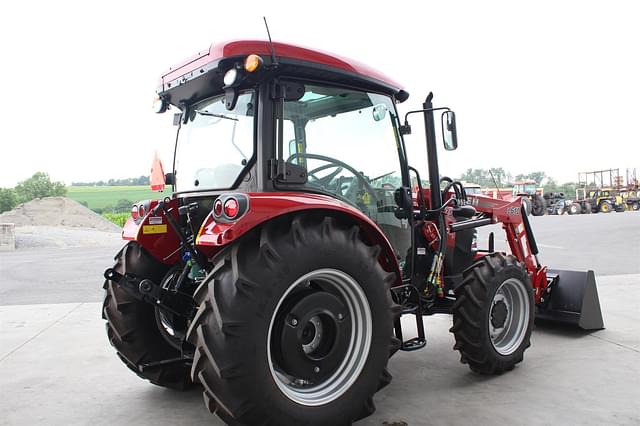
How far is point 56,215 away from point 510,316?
32.0 metres

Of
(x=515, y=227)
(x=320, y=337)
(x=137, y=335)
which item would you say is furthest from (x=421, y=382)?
(x=137, y=335)

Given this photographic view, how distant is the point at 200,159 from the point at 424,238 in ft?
6.24

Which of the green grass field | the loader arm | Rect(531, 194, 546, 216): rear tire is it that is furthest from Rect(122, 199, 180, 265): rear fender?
Rect(531, 194, 546, 216): rear tire

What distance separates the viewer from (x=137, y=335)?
392 cm

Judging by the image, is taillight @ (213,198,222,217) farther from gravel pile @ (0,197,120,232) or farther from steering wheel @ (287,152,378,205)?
gravel pile @ (0,197,120,232)

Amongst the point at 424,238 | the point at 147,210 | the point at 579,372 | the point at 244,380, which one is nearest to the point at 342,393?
the point at 244,380

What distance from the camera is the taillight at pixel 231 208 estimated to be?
2838 millimetres

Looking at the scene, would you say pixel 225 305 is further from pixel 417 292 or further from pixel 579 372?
pixel 579 372

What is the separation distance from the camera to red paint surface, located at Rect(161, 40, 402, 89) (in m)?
3.16

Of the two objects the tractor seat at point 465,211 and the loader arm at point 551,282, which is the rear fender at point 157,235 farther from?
the loader arm at point 551,282

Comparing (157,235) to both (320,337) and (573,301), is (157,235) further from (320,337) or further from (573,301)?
(573,301)

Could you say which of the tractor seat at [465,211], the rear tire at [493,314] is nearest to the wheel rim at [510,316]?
the rear tire at [493,314]

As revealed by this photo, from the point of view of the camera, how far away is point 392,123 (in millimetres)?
4125

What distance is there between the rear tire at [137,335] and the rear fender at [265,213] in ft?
3.50
